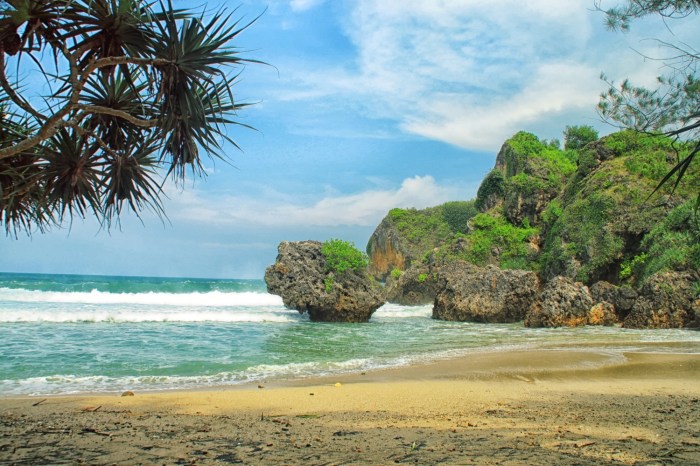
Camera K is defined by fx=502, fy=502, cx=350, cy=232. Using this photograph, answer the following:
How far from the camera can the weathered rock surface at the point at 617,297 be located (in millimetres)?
17406

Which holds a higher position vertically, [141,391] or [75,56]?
[75,56]

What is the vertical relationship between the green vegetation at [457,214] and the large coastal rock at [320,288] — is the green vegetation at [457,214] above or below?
above

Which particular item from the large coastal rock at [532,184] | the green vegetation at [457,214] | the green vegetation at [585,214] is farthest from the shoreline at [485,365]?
the green vegetation at [457,214]

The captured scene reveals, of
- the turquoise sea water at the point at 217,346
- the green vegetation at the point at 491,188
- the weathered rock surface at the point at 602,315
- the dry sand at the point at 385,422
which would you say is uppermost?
the green vegetation at the point at 491,188

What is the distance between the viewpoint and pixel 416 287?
33219 mm

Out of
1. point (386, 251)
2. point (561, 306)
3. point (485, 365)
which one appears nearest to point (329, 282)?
point (561, 306)

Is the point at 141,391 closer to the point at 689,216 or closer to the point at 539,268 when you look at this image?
the point at 689,216

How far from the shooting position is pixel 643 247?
19844 millimetres

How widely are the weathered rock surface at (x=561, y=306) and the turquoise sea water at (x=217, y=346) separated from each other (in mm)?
959

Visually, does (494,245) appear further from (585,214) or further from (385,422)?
(385,422)

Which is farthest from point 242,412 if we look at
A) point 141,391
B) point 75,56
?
point 75,56

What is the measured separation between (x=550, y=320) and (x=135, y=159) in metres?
15.3

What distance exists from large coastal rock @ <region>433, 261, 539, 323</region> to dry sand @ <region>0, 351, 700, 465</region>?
40.7 feet

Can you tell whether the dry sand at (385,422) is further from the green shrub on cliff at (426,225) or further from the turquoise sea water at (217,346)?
the green shrub on cliff at (426,225)
